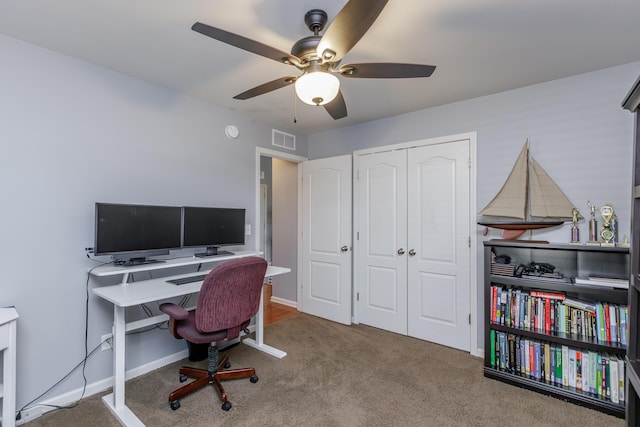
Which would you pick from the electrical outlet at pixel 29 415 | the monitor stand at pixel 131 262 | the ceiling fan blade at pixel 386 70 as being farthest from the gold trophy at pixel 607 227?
the electrical outlet at pixel 29 415

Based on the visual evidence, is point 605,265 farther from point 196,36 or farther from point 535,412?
point 196,36

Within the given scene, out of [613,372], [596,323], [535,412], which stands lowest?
[535,412]

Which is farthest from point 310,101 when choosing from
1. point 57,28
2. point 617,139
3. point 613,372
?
point 613,372

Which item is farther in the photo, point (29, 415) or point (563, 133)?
point (563, 133)

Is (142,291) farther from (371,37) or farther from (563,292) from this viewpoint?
(563,292)

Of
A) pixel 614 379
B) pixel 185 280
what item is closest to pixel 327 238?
pixel 185 280

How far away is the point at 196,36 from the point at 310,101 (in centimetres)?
93

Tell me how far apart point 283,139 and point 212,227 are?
1.57 m

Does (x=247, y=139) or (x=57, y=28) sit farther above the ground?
(x=57, y=28)

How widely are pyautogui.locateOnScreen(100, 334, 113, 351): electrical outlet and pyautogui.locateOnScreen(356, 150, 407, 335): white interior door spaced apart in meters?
2.49

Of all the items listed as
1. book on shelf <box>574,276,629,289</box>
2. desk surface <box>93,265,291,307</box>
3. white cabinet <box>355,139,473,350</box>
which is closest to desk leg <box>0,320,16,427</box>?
desk surface <box>93,265,291,307</box>

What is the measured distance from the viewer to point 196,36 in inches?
76.2

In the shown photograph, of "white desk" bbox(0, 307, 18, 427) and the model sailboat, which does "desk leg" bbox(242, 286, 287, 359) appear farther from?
the model sailboat

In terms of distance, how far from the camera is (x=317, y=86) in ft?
5.13
